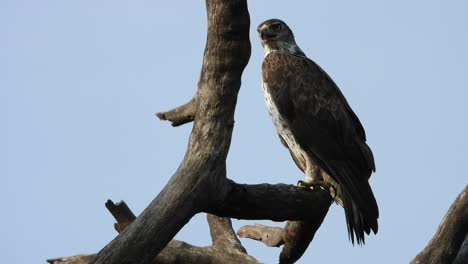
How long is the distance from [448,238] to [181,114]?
2.53 metres

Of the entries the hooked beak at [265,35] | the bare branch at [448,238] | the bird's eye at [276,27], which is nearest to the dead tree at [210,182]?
the bare branch at [448,238]

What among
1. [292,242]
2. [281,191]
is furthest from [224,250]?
[281,191]

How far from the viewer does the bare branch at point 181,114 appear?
21.5 feet

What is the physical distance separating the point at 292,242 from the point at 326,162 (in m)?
0.90

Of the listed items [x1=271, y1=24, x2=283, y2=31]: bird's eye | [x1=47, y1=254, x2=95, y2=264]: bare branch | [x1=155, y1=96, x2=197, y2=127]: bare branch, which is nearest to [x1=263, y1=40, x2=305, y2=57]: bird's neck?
[x1=271, y1=24, x2=283, y2=31]: bird's eye

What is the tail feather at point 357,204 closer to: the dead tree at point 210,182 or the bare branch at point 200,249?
the dead tree at point 210,182

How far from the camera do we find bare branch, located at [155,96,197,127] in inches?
258

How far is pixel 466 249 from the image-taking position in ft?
25.6

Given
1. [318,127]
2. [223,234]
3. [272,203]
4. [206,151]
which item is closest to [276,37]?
[318,127]

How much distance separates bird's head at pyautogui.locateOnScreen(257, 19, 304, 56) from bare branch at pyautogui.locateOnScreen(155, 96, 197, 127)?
2.59 meters

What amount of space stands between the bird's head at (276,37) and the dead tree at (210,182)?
271cm

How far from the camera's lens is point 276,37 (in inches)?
370

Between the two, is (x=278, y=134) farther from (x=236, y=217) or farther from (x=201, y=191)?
(x=201, y=191)

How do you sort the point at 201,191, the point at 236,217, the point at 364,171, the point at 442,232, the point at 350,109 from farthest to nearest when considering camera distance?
the point at 350,109 → the point at 364,171 → the point at 442,232 → the point at 236,217 → the point at 201,191
